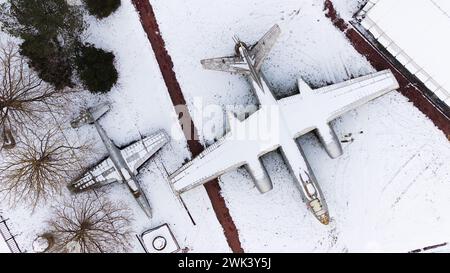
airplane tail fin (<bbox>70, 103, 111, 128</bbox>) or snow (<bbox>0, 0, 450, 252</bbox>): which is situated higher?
airplane tail fin (<bbox>70, 103, 111, 128</bbox>)

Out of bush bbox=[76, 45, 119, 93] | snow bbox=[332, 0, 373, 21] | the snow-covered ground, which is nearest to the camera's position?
bush bbox=[76, 45, 119, 93]

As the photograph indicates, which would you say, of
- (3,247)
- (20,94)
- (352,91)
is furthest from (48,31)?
(352,91)

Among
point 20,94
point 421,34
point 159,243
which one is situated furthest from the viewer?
point 159,243

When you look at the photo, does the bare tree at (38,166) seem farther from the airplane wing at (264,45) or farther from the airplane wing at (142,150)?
the airplane wing at (264,45)

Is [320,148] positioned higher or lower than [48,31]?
lower

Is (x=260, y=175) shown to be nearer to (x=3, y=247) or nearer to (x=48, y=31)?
(x=48, y=31)

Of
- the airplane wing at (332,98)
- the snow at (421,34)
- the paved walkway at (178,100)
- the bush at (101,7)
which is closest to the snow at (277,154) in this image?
the paved walkway at (178,100)

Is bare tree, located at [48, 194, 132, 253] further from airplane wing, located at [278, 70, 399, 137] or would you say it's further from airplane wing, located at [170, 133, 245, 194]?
airplane wing, located at [278, 70, 399, 137]

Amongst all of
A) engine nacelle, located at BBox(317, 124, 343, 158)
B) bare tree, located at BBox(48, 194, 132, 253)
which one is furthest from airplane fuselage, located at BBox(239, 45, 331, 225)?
bare tree, located at BBox(48, 194, 132, 253)
